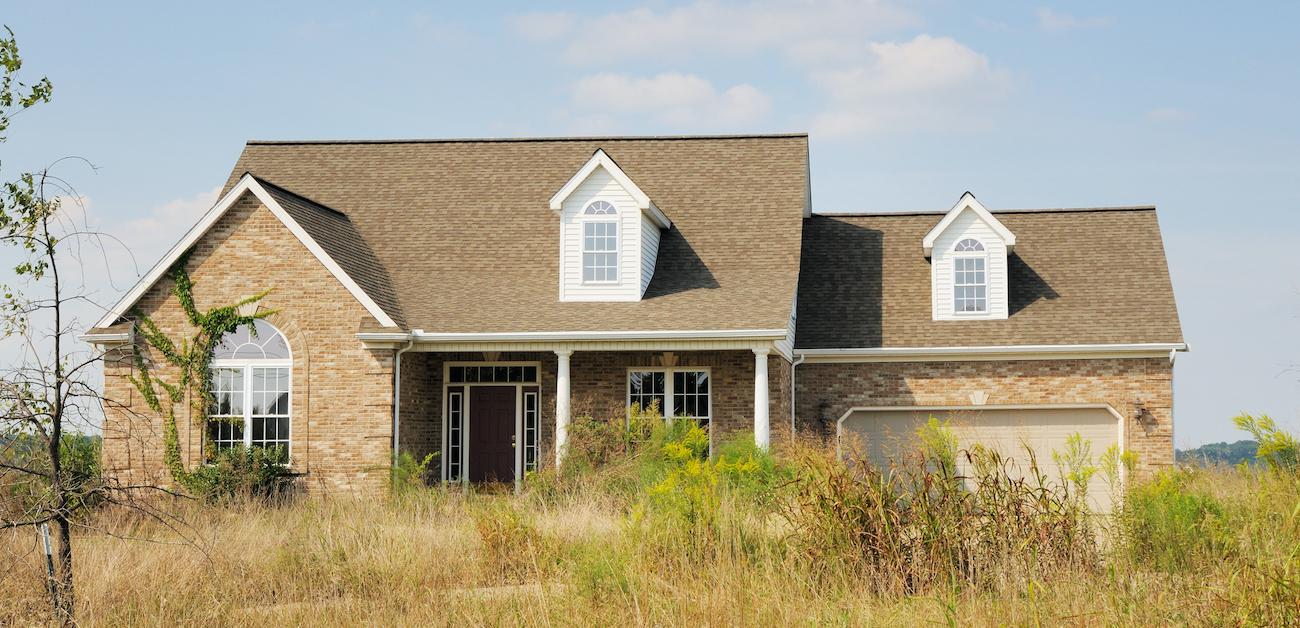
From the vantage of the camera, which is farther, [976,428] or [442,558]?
[976,428]

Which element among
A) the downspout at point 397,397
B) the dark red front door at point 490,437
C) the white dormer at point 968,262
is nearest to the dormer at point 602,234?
the dark red front door at point 490,437

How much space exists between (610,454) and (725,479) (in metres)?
8.06

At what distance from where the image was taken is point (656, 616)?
873 centimetres

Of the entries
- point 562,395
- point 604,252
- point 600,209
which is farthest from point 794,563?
point 600,209

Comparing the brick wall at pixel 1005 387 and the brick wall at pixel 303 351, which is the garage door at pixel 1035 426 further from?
the brick wall at pixel 303 351

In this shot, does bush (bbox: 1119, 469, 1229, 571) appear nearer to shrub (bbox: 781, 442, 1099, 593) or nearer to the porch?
shrub (bbox: 781, 442, 1099, 593)

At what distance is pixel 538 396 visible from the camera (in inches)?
875

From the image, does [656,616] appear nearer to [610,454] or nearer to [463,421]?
[610,454]

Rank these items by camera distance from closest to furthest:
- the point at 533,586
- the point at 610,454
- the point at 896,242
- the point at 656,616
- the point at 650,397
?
the point at 656,616
the point at 533,586
the point at 610,454
the point at 650,397
the point at 896,242

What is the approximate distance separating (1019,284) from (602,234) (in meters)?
8.29

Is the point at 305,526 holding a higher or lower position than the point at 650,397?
lower

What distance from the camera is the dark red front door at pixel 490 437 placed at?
22250 millimetres

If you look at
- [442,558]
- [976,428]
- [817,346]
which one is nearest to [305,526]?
[442,558]

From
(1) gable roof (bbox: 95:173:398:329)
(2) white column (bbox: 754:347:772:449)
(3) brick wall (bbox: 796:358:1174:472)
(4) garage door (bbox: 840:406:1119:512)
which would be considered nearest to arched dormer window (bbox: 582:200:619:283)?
(2) white column (bbox: 754:347:772:449)
